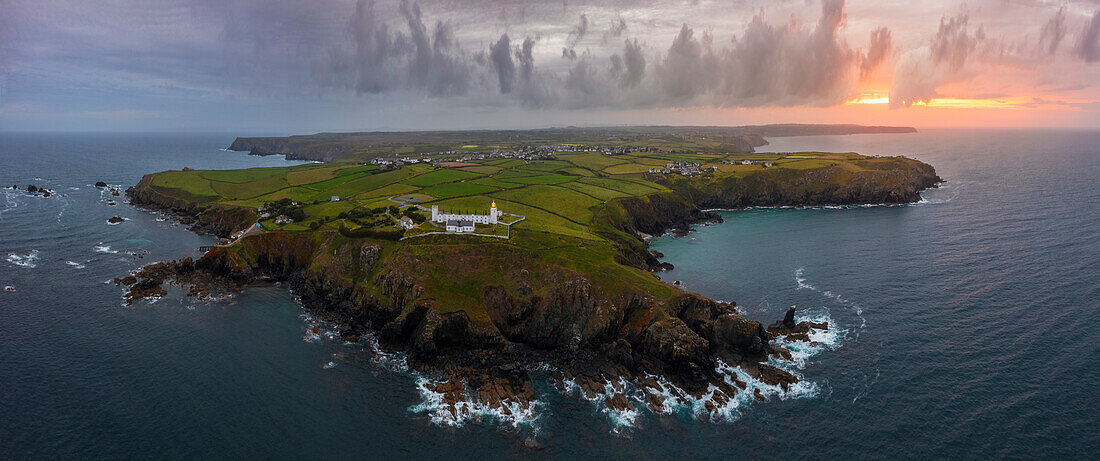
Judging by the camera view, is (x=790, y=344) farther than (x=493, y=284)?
No

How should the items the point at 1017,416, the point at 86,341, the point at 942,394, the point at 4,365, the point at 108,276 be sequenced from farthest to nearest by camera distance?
1. the point at 108,276
2. the point at 86,341
3. the point at 4,365
4. the point at 942,394
5. the point at 1017,416

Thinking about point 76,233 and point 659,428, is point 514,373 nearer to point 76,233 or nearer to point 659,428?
point 659,428

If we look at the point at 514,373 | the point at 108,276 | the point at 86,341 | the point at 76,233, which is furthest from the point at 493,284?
the point at 76,233

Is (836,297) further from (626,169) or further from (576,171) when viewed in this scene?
(626,169)

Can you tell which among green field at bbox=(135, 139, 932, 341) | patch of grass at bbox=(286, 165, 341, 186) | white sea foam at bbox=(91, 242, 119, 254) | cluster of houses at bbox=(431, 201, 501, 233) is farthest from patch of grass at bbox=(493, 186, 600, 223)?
white sea foam at bbox=(91, 242, 119, 254)

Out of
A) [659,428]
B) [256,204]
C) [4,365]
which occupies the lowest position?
[659,428]

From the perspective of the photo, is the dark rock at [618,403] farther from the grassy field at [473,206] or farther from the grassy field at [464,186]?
the grassy field at [464,186]
